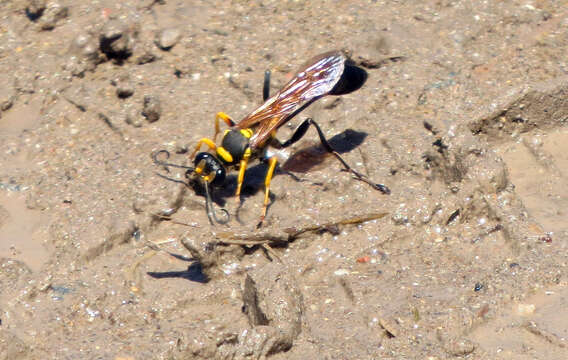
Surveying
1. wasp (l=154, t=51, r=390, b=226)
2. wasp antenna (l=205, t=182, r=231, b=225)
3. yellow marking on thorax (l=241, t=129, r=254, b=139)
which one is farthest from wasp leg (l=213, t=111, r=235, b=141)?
wasp antenna (l=205, t=182, r=231, b=225)

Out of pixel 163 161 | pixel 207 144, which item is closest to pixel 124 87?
pixel 163 161

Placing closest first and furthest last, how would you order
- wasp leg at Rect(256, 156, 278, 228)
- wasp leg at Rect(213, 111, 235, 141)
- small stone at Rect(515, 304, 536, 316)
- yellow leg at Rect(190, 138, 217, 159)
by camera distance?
small stone at Rect(515, 304, 536, 316) → wasp leg at Rect(256, 156, 278, 228) → yellow leg at Rect(190, 138, 217, 159) → wasp leg at Rect(213, 111, 235, 141)

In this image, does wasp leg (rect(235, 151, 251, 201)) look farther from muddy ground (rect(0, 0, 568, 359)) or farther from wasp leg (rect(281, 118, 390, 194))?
wasp leg (rect(281, 118, 390, 194))

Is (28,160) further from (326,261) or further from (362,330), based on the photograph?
(362,330)

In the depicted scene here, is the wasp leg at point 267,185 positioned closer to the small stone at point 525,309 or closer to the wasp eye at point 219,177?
the wasp eye at point 219,177

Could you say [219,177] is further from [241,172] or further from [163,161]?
[163,161]
